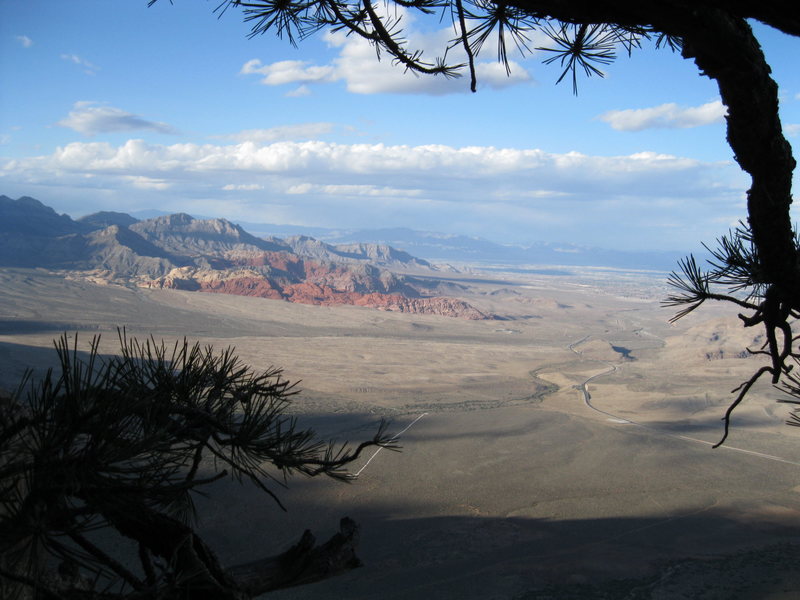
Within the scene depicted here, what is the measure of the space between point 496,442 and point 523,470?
3.37m

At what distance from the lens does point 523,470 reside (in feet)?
72.6

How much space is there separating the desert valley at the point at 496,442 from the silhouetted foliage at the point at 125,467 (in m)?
0.72

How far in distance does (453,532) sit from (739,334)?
5398cm

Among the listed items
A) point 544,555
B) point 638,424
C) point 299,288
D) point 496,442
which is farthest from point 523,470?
point 299,288

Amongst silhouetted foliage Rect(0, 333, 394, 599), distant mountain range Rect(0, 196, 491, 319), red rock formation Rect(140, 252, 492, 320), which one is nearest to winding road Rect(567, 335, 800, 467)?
silhouetted foliage Rect(0, 333, 394, 599)

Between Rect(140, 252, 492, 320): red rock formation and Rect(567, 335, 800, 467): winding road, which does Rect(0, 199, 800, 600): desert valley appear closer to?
Rect(567, 335, 800, 467): winding road

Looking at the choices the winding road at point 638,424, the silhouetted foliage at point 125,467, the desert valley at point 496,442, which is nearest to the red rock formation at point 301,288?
the desert valley at point 496,442

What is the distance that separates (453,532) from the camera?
1611 centimetres

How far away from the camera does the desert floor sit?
13.0 meters

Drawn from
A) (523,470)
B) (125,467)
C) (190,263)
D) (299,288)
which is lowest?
(523,470)

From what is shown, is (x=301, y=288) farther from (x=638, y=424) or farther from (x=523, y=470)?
(x=523, y=470)

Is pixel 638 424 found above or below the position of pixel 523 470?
above

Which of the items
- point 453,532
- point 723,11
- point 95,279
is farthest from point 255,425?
point 95,279

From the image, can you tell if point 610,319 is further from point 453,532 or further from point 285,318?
point 453,532
